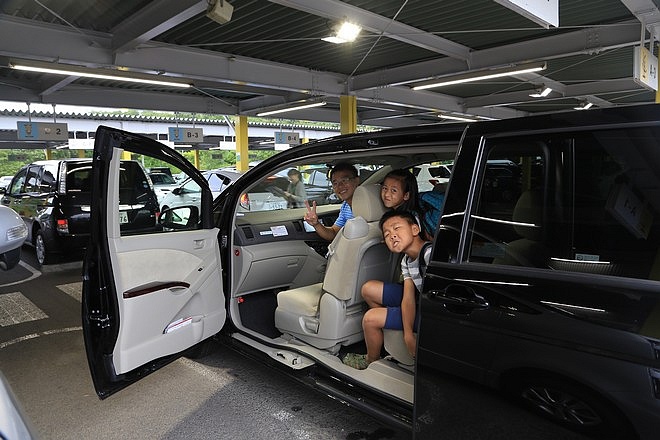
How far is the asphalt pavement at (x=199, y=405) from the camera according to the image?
6.03 ft

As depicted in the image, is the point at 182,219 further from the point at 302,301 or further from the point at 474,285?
the point at 474,285

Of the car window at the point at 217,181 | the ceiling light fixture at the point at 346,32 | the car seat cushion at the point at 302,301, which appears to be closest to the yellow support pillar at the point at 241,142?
the car window at the point at 217,181

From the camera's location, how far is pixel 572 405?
4.96ft

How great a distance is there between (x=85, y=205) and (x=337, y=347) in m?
5.52

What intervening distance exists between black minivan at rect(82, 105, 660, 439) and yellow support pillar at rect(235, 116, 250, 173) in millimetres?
12865

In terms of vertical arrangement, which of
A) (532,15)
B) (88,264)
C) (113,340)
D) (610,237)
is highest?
(532,15)

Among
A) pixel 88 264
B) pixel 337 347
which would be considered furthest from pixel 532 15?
pixel 88 264

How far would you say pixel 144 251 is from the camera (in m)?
2.60

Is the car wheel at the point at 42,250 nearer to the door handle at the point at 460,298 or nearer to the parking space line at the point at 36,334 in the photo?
the parking space line at the point at 36,334

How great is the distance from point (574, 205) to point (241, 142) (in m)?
15.2

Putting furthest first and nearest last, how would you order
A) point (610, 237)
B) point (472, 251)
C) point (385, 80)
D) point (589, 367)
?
point (385, 80) < point (472, 251) < point (610, 237) < point (589, 367)

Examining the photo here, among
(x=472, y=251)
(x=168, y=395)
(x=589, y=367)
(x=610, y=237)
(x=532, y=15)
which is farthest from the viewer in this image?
(x=532, y=15)

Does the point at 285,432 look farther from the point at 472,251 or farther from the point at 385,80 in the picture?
the point at 385,80

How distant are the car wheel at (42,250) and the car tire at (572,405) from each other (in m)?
7.37
